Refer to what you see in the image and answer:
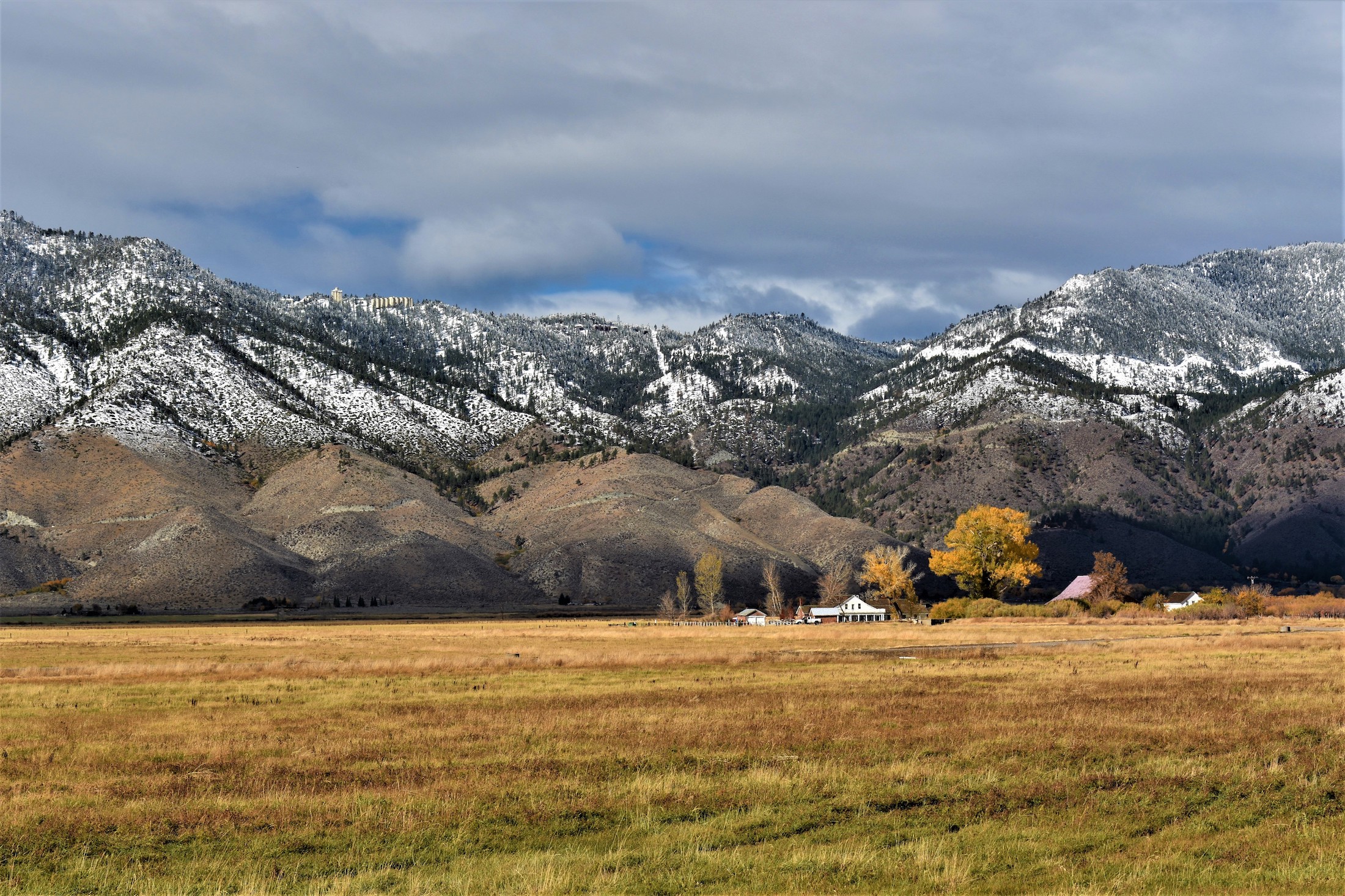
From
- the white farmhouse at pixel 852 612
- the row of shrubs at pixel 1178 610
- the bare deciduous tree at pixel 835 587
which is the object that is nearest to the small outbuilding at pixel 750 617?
the white farmhouse at pixel 852 612

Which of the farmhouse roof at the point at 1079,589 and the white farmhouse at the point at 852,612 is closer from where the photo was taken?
the farmhouse roof at the point at 1079,589

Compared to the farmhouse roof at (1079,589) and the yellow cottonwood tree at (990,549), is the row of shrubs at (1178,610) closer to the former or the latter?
the yellow cottonwood tree at (990,549)

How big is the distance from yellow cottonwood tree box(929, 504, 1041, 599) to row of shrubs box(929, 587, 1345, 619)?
805cm

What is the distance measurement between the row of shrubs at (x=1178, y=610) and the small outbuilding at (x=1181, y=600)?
1111mm

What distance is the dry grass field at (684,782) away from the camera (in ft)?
52.0

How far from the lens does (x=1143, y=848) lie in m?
16.7

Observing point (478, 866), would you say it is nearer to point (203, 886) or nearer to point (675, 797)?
point (203, 886)

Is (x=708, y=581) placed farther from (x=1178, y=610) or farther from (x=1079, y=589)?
(x=1178, y=610)

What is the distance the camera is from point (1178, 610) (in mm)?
98188

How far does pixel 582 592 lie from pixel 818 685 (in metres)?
129

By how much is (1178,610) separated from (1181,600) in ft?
79.1

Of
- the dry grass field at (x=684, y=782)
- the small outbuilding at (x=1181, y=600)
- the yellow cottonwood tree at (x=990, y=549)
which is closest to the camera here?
the dry grass field at (x=684, y=782)

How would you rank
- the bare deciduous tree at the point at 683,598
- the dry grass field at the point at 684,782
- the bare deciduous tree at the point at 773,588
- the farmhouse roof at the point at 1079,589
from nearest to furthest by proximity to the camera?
1. the dry grass field at the point at 684,782
2. the farmhouse roof at the point at 1079,589
3. the bare deciduous tree at the point at 683,598
4. the bare deciduous tree at the point at 773,588

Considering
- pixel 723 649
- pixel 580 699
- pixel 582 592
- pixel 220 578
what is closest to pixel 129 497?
pixel 220 578
